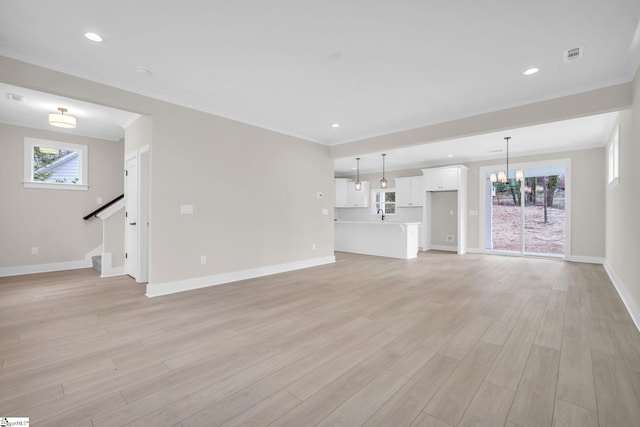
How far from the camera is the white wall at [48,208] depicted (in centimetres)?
502

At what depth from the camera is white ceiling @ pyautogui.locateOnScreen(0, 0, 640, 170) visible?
2.21 m

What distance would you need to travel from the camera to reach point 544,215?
23.5 feet

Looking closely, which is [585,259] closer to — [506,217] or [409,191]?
[506,217]

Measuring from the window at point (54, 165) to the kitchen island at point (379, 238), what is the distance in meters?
6.12

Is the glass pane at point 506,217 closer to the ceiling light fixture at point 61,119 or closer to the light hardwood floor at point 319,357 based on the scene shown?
the light hardwood floor at point 319,357

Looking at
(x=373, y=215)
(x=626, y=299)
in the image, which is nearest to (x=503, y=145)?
(x=626, y=299)

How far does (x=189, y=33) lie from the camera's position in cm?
249

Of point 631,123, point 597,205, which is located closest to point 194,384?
point 631,123

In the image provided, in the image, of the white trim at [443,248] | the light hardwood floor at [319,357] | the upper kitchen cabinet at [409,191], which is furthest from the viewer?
the upper kitchen cabinet at [409,191]

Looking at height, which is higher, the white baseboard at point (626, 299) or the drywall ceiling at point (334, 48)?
the drywall ceiling at point (334, 48)

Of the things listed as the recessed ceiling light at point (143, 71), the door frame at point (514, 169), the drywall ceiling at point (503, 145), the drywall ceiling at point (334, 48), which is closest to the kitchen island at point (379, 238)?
the drywall ceiling at point (503, 145)

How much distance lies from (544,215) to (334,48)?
733 centimetres

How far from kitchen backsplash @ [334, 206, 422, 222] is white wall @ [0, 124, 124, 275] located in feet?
24.0

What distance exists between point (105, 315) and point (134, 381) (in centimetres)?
165
